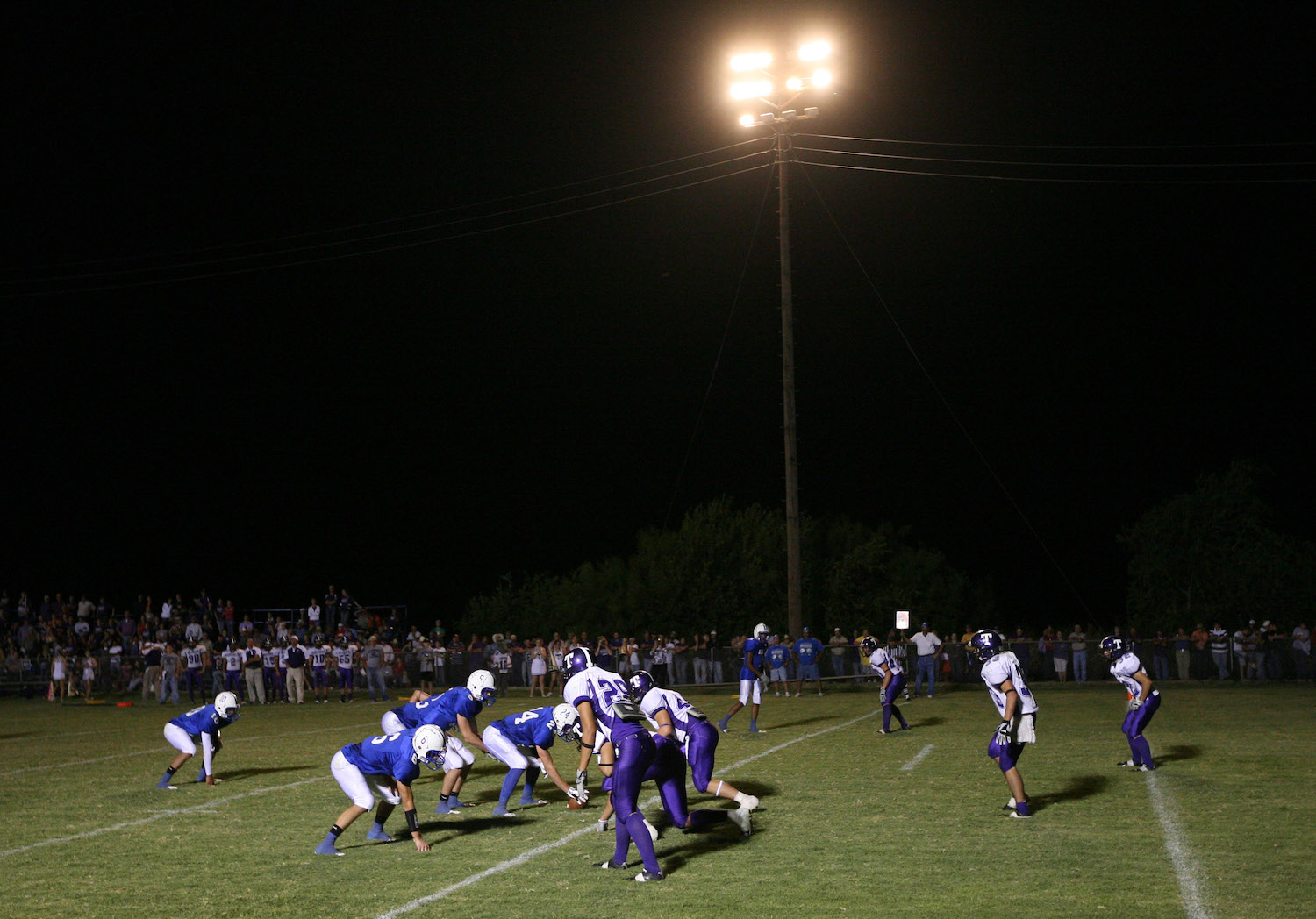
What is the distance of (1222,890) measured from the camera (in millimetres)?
7793

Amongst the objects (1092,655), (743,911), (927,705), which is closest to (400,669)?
(927,705)

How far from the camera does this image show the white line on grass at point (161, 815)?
1027 cm

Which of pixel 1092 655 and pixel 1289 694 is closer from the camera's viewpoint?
pixel 1289 694

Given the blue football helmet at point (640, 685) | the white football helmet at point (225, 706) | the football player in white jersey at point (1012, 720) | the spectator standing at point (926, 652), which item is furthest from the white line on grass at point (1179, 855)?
the spectator standing at point (926, 652)

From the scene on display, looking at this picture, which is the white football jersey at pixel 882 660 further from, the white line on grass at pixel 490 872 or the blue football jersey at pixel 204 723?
the blue football jersey at pixel 204 723

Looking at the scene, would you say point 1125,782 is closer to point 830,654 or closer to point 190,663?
point 830,654

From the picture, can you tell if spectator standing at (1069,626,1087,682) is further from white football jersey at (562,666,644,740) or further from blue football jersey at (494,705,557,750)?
white football jersey at (562,666,644,740)

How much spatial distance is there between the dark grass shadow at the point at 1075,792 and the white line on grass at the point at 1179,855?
49cm

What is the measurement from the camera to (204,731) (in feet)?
45.5

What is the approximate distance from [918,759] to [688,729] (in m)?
5.41

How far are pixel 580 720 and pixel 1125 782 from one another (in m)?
5.98

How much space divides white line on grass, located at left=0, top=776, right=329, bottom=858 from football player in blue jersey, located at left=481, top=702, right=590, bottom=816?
2980 millimetres

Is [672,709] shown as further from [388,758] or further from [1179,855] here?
[1179,855]

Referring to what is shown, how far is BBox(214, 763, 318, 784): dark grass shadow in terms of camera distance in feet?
47.9
